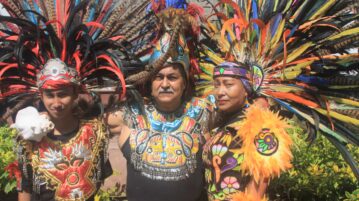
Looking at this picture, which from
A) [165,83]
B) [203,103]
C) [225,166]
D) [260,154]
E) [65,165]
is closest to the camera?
[260,154]

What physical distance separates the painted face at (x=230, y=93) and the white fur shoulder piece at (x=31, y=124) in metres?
1.14

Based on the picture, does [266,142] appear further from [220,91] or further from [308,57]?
[308,57]

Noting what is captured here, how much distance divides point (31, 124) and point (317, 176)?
9.31ft

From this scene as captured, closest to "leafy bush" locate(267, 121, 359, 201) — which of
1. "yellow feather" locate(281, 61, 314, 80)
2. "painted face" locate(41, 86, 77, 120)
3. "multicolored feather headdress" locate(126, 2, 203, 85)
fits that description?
"yellow feather" locate(281, 61, 314, 80)

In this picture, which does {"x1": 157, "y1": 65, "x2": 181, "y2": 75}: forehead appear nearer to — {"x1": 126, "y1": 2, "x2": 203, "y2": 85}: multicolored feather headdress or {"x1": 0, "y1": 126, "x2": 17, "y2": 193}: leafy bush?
{"x1": 126, "y1": 2, "x2": 203, "y2": 85}: multicolored feather headdress

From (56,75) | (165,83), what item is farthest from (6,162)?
(165,83)

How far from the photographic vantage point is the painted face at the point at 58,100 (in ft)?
10.2

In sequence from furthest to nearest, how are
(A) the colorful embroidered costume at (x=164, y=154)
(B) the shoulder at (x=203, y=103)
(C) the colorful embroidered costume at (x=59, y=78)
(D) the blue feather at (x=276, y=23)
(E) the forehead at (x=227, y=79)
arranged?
(B) the shoulder at (x=203, y=103)
(D) the blue feather at (x=276, y=23)
(A) the colorful embroidered costume at (x=164, y=154)
(C) the colorful embroidered costume at (x=59, y=78)
(E) the forehead at (x=227, y=79)

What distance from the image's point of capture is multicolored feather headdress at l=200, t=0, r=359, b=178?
3.33 m

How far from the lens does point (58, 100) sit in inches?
122

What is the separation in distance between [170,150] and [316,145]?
2139 mm

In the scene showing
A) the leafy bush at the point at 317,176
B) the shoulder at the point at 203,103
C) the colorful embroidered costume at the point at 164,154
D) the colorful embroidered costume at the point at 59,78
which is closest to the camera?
the colorful embroidered costume at the point at 59,78

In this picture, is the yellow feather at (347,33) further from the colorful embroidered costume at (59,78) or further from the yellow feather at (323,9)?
the colorful embroidered costume at (59,78)

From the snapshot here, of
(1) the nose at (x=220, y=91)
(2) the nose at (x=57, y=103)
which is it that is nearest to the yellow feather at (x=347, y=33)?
(1) the nose at (x=220, y=91)
